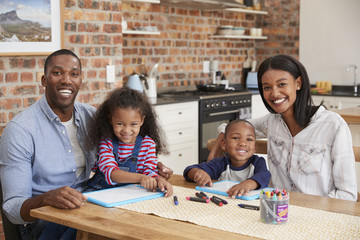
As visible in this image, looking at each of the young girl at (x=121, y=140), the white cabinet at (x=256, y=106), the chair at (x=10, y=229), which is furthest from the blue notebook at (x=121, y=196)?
the white cabinet at (x=256, y=106)

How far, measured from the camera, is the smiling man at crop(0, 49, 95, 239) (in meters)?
2.01

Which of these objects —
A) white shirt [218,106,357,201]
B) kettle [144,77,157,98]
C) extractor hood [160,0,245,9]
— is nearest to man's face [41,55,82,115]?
white shirt [218,106,357,201]

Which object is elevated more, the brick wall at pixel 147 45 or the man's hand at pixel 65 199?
the brick wall at pixel 147 45

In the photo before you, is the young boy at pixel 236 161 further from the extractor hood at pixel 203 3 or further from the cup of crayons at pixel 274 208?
the extractor hood at pixel 203 3

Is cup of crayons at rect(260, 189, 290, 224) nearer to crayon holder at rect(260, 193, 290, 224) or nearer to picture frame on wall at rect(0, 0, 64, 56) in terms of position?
crayon holder at rect(260, 193, 290, 224)

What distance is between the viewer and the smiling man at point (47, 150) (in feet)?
6.60

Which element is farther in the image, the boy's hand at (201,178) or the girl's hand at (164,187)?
the boy's hand at (201,178)

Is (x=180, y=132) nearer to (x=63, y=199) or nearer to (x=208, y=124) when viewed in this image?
(x=208, y=124)

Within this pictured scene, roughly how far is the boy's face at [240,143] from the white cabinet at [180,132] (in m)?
2.63

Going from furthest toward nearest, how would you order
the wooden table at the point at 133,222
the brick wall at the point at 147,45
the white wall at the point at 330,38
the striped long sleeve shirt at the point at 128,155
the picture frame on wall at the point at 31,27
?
the white wall at the point at 330,38
the brick wall at the point at 147,45
the picture frame on wall at the point at 31,27
the striped long sleeve shirt at the point at 128,155
the wooden table at the point at 133,222

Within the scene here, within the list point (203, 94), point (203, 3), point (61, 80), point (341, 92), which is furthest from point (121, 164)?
point (341, 92)

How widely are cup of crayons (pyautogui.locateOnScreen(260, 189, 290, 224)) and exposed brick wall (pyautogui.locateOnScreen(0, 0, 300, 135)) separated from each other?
228cm

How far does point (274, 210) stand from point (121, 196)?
1.98 feet

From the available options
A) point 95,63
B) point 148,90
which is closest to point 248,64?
point 148,90
